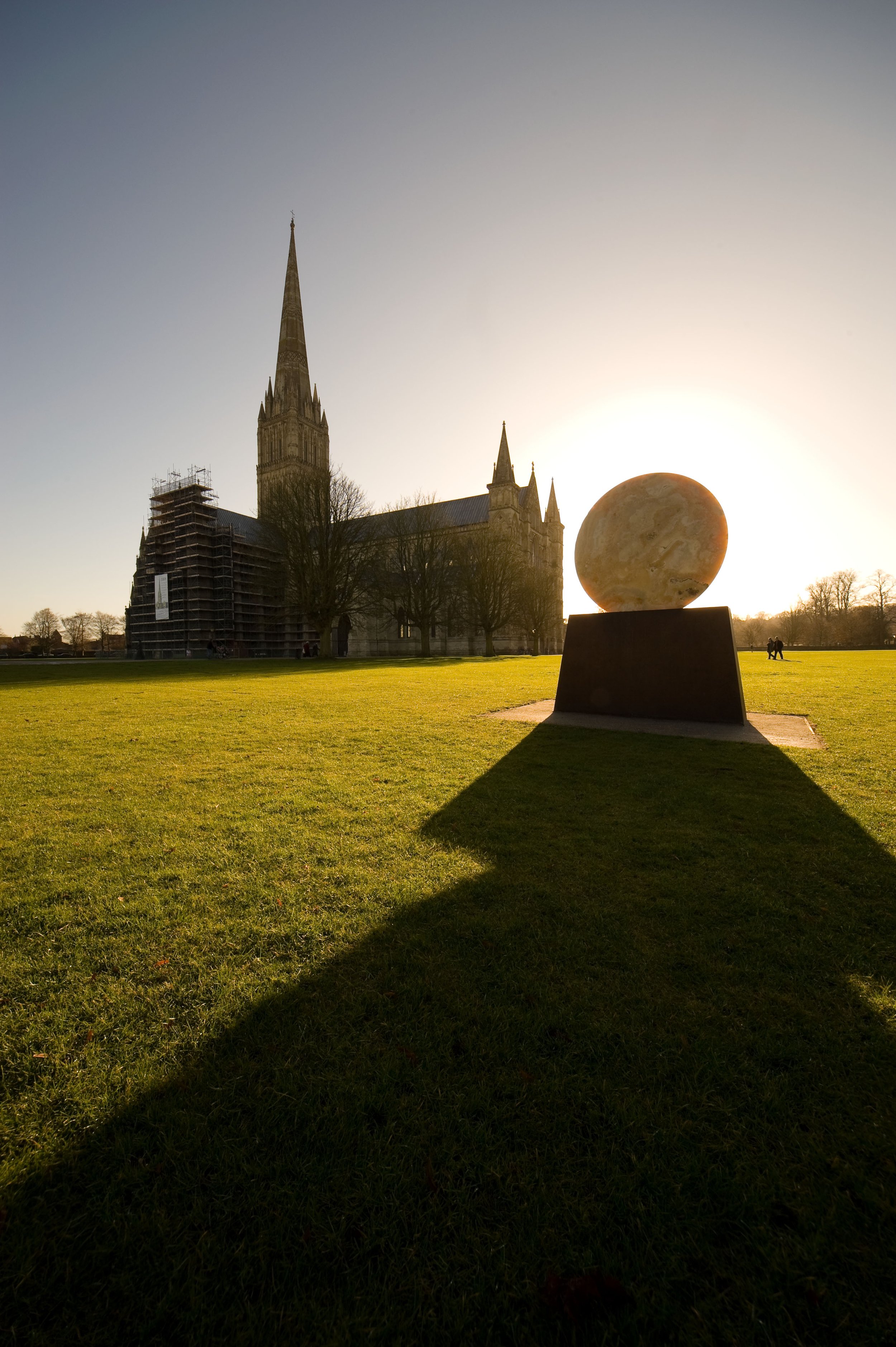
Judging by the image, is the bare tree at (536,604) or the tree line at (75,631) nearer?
the bare tree at (536,604)

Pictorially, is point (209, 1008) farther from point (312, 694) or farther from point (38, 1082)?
point (312, 694)

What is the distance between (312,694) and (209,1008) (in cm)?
1183

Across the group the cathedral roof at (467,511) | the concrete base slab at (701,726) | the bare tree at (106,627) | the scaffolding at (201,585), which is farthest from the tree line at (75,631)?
the concrete base slab at (701,726)

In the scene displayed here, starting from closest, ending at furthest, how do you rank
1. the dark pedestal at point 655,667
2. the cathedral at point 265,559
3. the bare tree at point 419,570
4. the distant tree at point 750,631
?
the dark pedestal at point 655,667
the bare tree at point 419,570
the cathedral at point 265,559
the distant tree at point 750,631

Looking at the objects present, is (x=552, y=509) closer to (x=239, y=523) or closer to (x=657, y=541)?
(x=239, y=523)

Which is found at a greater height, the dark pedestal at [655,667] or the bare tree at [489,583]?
the bare tree at [489,583]

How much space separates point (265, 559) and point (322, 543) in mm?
24875

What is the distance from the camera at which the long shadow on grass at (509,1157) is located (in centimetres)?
132

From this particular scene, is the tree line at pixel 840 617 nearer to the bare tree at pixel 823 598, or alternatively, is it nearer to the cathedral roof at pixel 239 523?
the bare tree at pixel 823 598

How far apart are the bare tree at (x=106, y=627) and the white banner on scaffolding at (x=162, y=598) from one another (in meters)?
42.9

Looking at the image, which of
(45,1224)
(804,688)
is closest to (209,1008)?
(45,1224)

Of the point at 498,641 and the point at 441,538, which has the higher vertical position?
the point at 441,538

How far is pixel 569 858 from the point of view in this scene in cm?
376

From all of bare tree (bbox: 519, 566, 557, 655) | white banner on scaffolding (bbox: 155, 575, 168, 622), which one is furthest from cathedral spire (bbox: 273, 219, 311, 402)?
bare tree (bbox: 519, 566, 557, 655)
